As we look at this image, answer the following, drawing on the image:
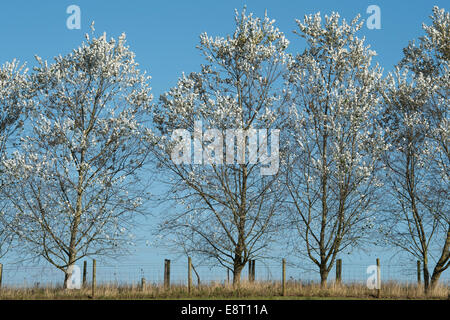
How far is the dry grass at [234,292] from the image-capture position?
85.4 ft

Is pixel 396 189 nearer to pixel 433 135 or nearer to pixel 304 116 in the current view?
pixel 433 135

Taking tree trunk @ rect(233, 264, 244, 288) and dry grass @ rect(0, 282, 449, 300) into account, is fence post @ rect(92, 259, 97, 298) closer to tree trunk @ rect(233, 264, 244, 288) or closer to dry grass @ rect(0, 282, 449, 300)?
dry grass @ rect(0, 282, 449, 300)

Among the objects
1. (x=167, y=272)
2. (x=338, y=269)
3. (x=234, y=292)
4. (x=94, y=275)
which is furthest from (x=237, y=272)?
→ (x=94, y=275)

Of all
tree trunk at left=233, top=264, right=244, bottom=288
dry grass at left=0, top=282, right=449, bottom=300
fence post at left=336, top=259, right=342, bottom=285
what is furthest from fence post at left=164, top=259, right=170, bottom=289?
fence post at left=336, top=259, right=342, bottom=285

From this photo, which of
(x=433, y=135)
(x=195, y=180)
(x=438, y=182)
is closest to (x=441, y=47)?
(x=433, y=135)

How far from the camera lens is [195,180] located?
27.8m

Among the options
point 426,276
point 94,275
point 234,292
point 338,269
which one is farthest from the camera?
point 338,269

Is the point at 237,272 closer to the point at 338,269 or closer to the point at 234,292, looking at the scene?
the point at 234,292

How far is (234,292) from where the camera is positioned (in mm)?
25844

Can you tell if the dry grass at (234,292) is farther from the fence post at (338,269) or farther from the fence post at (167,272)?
the fence post at (338,269)

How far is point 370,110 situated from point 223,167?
833cm

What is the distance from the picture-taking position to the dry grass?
26.0 m

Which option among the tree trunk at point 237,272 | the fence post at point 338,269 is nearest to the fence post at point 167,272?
the tree trunk at point 237,272

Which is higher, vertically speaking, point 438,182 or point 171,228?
point 438,182
